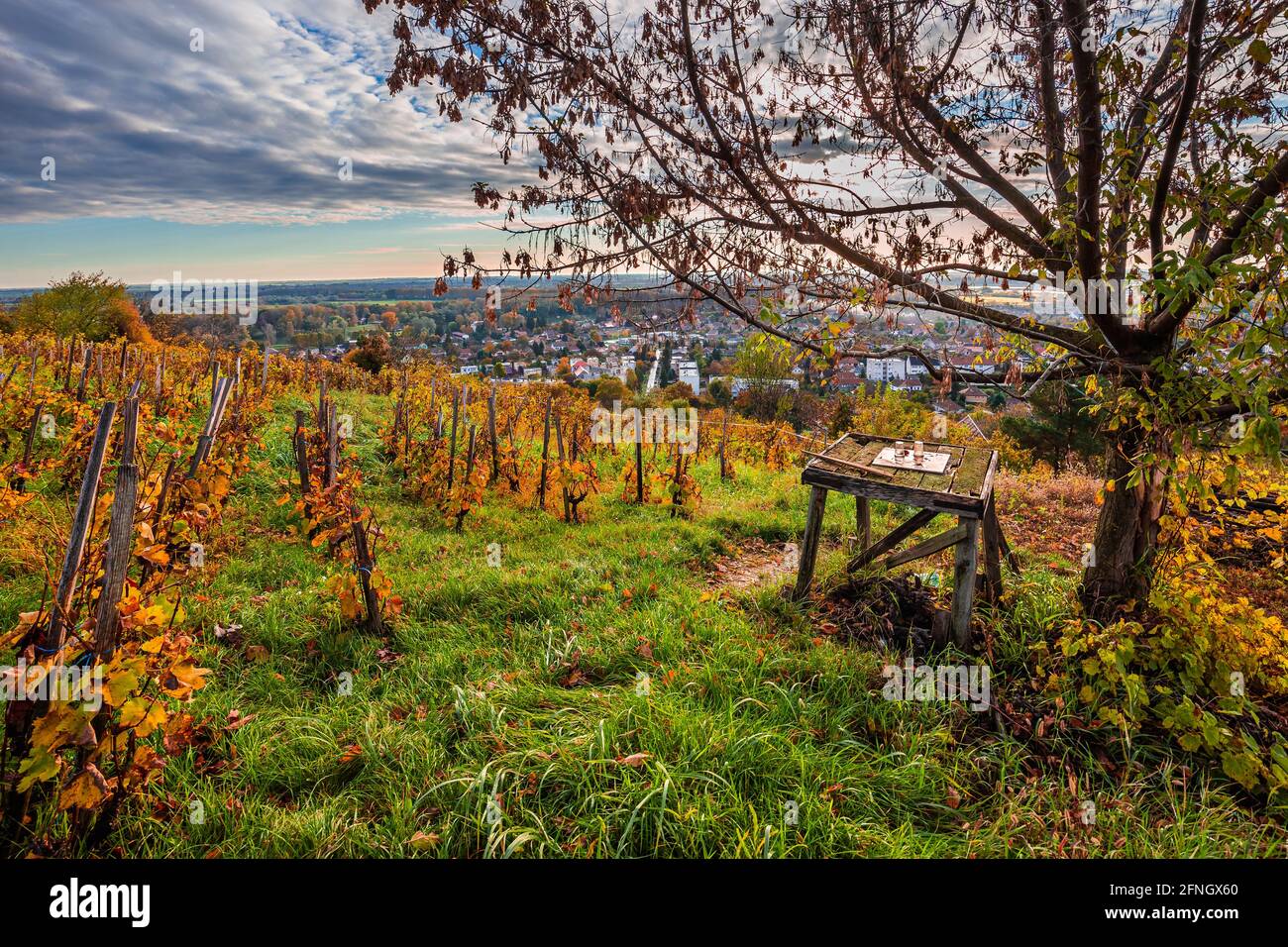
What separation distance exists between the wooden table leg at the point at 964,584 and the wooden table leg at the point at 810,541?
1082 mm

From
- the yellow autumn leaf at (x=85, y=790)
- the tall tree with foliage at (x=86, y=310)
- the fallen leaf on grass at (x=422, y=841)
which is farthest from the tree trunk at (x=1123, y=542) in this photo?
the tall tree with foliage at (x=86, y=310)

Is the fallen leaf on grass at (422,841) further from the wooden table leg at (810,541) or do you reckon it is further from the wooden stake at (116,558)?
the wooden table leg at (810,541)

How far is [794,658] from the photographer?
4.07 m

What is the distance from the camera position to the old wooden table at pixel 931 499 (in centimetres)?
418

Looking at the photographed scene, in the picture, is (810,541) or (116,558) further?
(810,541)

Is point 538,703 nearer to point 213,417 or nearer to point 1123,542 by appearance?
point 213,417

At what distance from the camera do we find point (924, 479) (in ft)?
15.0

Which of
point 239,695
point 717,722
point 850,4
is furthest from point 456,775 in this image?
point 850,4

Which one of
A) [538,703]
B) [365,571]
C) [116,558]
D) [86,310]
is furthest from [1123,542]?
[86,310]

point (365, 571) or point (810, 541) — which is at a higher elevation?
point (810, 541)

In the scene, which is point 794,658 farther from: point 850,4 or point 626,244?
point 850,4

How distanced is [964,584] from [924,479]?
85cm

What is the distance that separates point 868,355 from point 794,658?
7.02ft
